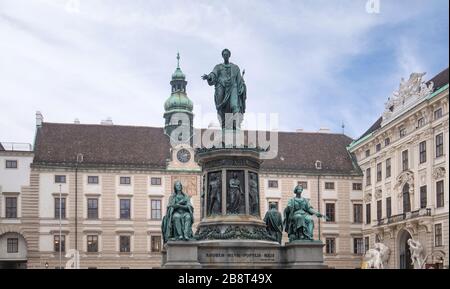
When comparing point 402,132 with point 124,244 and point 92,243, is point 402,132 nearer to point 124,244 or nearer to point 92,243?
point 124,244

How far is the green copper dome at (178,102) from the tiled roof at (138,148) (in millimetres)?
3103

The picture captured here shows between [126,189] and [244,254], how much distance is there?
1590 inches

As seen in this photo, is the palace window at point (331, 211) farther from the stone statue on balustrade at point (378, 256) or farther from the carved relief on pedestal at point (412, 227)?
the carved relief on pedestal at point (412, 227)

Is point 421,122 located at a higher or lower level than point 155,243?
higher

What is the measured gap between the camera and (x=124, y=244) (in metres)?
56.1

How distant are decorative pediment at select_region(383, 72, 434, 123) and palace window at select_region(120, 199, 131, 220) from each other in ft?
64.0

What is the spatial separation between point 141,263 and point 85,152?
29.8 ft

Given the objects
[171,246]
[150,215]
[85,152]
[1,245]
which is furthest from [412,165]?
[171,246]

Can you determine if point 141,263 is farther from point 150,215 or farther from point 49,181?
point 49,181

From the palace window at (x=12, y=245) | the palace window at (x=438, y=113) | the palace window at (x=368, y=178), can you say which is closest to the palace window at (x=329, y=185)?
the palace window at (x=368, y=178)

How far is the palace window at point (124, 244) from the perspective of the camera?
56.0m

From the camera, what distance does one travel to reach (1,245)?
53.2 meters

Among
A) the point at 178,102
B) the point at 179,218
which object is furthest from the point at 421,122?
the point at 179,218
